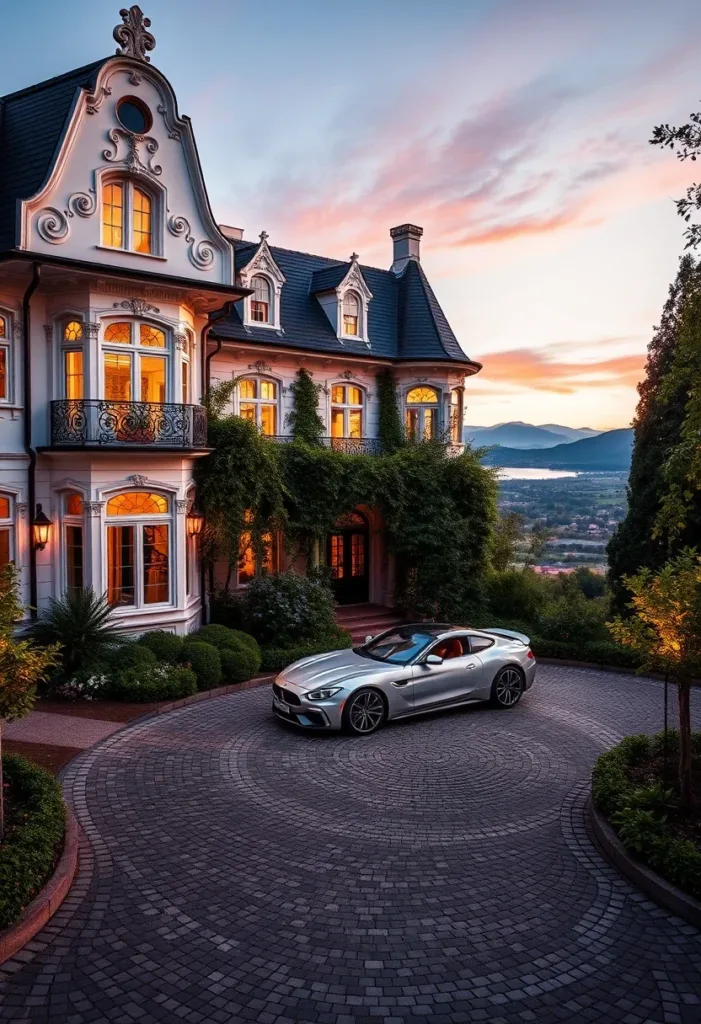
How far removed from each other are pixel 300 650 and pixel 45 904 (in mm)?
9557

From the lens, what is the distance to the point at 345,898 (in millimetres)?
6559

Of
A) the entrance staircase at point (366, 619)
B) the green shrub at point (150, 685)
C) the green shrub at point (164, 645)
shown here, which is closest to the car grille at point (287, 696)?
the green shrub at point (150, 685)

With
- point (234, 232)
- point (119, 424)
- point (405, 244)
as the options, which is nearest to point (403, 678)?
point (119, 424)

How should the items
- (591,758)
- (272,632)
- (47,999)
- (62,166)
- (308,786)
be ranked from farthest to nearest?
(272,632) < (62,166) < (591,758) < (308,786) < (47,999)

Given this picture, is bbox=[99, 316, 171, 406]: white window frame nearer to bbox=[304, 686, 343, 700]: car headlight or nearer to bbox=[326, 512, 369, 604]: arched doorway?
bbox=[304, 686, 343, 700]: car headlight

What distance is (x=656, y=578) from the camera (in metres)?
8.63

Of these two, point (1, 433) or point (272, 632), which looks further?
point (272, 632)

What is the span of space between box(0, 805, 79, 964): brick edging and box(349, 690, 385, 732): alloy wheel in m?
4.56

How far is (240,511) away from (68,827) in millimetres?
9472

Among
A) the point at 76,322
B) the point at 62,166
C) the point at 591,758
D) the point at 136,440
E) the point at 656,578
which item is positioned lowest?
the point at 591,758

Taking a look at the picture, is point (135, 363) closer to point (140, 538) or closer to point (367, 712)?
point (140, 538)

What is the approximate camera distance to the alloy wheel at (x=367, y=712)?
11055mm

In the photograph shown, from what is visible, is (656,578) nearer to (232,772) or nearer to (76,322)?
(232,772)

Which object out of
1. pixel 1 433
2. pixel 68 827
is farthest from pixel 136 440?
pixel 68 827
